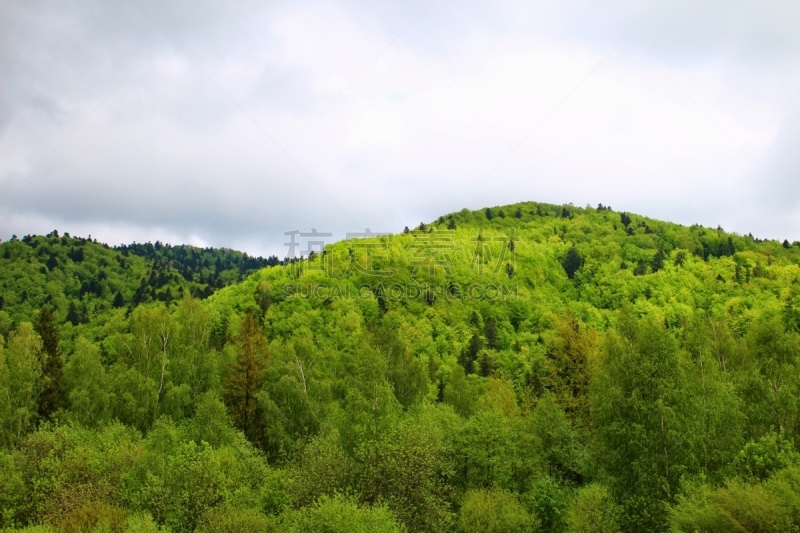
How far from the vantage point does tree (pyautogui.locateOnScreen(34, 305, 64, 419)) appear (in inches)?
1986

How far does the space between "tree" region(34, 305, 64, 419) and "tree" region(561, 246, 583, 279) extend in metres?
113

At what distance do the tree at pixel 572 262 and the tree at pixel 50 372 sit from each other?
11323 cm

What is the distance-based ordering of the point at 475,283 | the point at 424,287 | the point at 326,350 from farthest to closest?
1. the point at 475,283
2. the point at 424,287
3. the point at 326,350

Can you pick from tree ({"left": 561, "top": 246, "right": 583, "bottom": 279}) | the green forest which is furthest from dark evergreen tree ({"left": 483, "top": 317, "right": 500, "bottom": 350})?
tree ({"left": 561, "top": 246, "right": 583, "bottom": 279})

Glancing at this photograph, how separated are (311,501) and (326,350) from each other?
25770mm

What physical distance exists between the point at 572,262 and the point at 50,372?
4596 inches

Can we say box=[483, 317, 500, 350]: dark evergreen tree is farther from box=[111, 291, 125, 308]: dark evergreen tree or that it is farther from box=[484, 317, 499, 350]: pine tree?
→ box=[111, 291, 125, 308]: dark evergreen tree

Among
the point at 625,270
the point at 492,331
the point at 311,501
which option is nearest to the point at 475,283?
the point at 492,331

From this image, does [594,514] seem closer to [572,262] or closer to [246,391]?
[246,391]

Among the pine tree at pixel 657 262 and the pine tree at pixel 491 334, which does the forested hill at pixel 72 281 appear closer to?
the pine tree at pixel 491 334

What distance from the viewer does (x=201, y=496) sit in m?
32.7

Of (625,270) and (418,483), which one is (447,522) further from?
(625,270)

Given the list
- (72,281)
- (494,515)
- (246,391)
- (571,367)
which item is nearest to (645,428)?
(494,515)

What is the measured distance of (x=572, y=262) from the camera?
459ft
